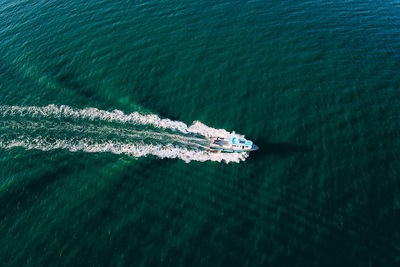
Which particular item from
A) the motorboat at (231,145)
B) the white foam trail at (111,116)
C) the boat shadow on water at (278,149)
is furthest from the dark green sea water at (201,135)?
the motorboat at (231,145)

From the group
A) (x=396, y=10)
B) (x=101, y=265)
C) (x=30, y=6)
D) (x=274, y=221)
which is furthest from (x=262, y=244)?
(x=30, y=6)

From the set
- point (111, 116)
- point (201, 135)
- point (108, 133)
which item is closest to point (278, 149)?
point (201, 135)

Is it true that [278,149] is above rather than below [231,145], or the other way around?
below

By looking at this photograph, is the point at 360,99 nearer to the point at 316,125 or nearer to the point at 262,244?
the point at 316,125

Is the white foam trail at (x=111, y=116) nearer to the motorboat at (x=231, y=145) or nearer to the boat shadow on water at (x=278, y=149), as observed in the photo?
the motorboat at (x=231, y=145)

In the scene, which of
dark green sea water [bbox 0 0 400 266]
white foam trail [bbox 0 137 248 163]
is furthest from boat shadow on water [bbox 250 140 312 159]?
white foam trail [bbox 0 137 248 163]

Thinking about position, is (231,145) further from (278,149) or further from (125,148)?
(125,148)

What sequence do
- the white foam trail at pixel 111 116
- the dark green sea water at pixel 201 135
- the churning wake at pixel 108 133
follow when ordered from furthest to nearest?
Answer: the white foam trail at pixel 111 116, the churning wake at pixel 108 133, the dark green sea water at pixel 201 135
